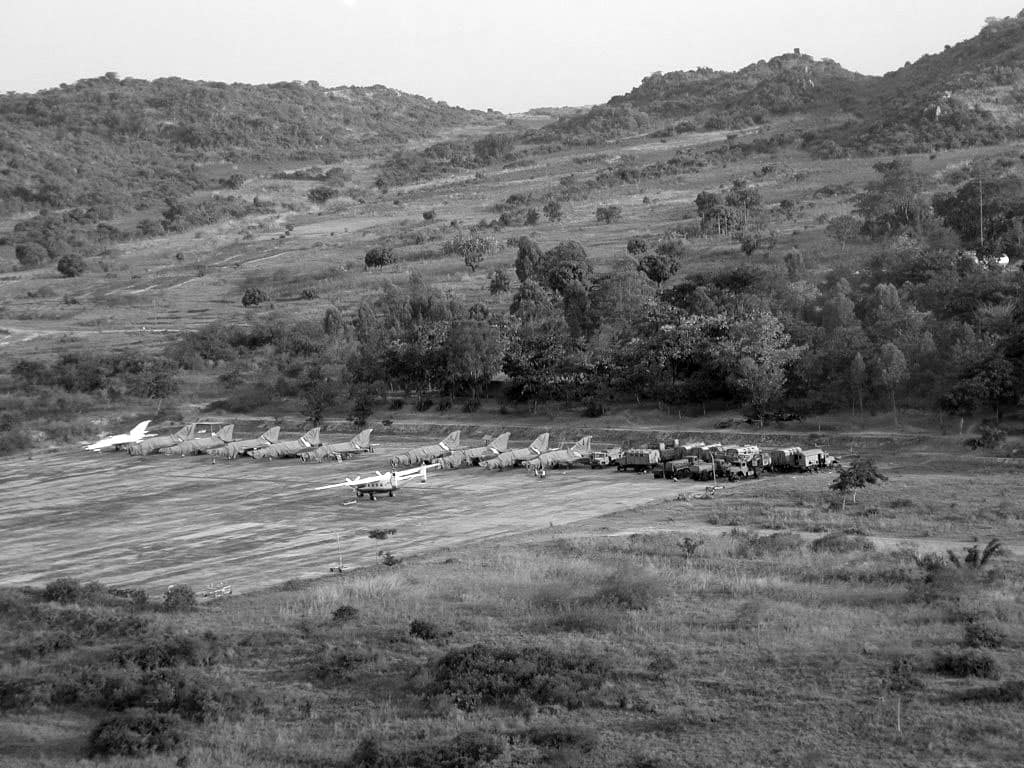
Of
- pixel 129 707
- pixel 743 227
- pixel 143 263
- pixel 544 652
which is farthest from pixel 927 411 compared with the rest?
pixel 143 263

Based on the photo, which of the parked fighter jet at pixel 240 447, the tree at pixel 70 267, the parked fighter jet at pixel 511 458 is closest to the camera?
the parked fighter jet at pixel 511 458

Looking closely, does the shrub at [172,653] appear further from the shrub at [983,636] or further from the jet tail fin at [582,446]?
the jet tail fin at [582,446]

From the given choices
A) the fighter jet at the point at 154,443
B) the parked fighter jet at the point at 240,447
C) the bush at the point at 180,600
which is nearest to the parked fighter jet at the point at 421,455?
the parked fighter jet at the point at 240,447

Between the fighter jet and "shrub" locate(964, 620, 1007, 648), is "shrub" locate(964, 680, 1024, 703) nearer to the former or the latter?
"shrub" locate(964, 620, 1007, 648)

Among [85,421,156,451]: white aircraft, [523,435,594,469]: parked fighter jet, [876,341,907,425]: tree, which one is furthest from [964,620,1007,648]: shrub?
[85,421,156,451]: white aircraft

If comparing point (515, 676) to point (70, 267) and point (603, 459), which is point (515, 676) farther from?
point (70, 267)

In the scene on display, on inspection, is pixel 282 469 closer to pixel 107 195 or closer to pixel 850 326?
pixel 850 326
